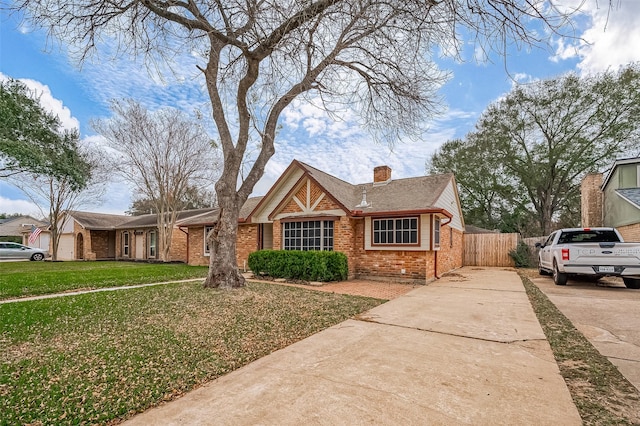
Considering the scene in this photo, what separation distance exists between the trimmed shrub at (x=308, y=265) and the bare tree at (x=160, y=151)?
9.54 metres

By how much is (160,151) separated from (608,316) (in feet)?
62.2

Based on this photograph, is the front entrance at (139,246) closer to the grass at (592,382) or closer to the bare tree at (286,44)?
the bare tree at (286,44)

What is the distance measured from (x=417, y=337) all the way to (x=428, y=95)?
6390mm

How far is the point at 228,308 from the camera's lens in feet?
20.2

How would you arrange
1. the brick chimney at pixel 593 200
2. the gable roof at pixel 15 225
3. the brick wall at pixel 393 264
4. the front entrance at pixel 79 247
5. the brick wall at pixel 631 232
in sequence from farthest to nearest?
the gable roof at pixel 15 225, the front entrance at pixel 79 247, the brick chimney at pixel 593 200, the brick wall at pixel 631 232, the brick wall at pixel 393 264

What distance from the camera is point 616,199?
1498cm

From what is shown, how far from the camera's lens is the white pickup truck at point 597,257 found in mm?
8297

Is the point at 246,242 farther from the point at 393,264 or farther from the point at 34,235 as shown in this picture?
the point at 34,235

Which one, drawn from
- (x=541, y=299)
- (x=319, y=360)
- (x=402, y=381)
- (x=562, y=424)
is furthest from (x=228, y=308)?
(x=541, y=299)

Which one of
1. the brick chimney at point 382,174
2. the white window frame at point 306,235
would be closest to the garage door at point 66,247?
the white window frame at point 306,235

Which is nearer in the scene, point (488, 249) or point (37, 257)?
point (488, 249)

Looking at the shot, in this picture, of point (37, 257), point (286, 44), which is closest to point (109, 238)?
point (37, 257)

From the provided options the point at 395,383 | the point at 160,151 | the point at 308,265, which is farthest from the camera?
the point at 160,151

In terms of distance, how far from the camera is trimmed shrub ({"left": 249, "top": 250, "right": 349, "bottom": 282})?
34.0 feet
